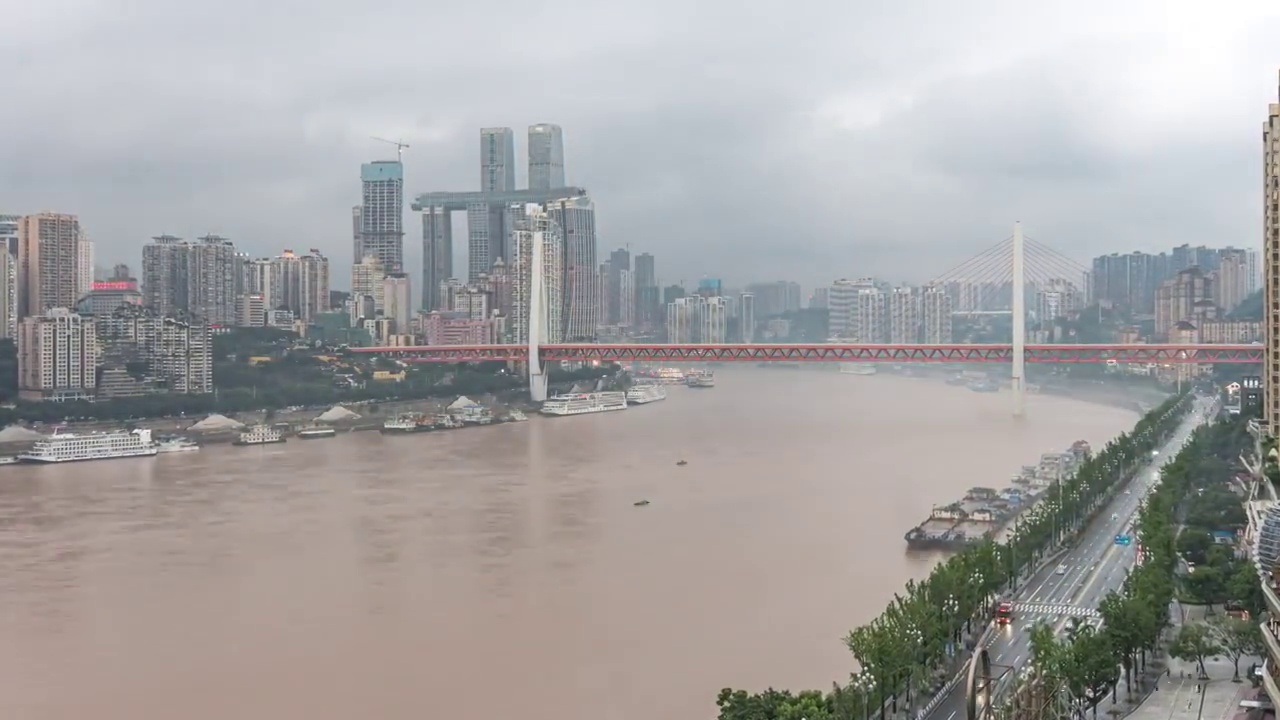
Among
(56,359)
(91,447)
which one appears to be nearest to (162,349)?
(56,359)

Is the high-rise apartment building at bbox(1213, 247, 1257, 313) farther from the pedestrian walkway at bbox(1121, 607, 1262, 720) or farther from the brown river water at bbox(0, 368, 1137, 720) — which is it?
the pedestrian walkway at bbox(1121, 607, 1262, 720)

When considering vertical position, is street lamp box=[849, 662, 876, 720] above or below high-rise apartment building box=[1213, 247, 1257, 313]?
below

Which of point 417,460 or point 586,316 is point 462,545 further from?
point 586,316

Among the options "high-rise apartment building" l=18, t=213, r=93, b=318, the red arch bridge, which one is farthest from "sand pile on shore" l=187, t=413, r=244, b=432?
"high-rise apartment building" l=18, t=213, r=93, b=318

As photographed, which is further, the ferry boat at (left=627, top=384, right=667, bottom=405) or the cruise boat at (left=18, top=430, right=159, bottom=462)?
the ferry boat at (left=627, top=384, right=667, bottom=405)

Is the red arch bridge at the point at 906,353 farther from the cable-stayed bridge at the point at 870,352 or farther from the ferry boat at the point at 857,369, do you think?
the ferry boat at the point at 857,369
